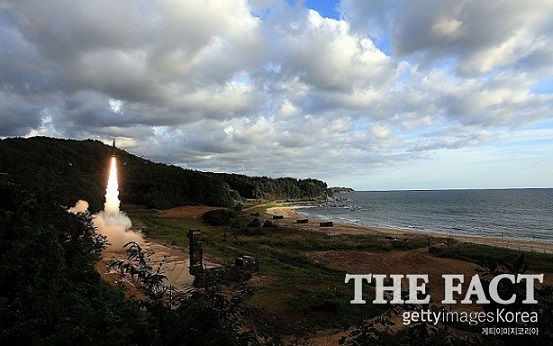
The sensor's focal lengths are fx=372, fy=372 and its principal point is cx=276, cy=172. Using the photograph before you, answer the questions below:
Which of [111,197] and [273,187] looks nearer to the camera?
[111,197]

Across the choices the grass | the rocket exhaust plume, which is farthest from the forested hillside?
the rocket exhaust plume

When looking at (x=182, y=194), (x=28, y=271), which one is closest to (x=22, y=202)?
(x=28, y=271)

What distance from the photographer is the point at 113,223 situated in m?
30.4

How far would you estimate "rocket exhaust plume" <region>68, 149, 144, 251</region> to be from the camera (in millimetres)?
27109

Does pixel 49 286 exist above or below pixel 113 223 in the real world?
above

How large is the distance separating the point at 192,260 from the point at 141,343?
51.2ft

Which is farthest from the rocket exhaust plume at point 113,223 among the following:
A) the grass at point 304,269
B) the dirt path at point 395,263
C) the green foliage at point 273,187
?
the green foliage at point 273,187

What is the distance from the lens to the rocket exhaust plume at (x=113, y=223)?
27.1 meters

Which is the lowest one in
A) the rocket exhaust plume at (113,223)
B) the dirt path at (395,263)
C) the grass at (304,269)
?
the dirt path at (395,263)

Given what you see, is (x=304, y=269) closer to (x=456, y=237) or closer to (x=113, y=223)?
(x=113, y=223)

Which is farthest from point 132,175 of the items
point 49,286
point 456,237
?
point 49,286

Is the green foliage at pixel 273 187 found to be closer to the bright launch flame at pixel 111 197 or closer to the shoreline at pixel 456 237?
the shoreline at pixel 456 237

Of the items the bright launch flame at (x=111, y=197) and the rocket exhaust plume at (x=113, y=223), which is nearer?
the rocket exhaust plume at (x=113, y=223)

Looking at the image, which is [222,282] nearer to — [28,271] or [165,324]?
[165,324]
